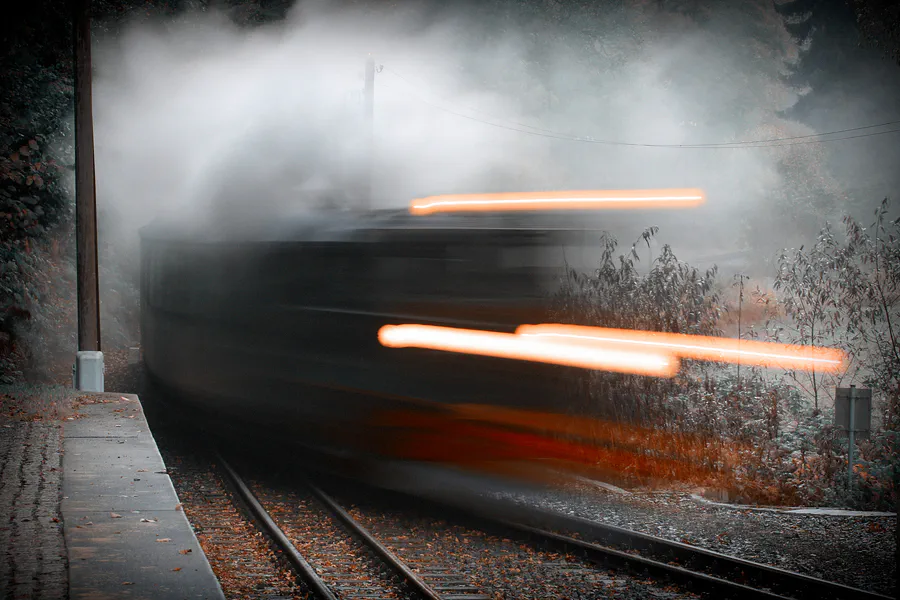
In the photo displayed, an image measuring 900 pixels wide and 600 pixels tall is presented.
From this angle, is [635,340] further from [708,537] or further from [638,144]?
[638,144]

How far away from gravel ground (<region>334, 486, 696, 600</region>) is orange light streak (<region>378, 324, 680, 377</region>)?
4.54 ft

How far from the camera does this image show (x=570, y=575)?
6465 millimetres

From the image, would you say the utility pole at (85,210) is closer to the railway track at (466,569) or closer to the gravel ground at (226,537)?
the gravel ground at (226,537)

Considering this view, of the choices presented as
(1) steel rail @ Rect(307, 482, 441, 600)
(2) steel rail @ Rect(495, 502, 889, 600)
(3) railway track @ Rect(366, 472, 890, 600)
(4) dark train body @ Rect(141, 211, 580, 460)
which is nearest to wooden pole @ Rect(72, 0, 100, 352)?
(4) dark train body @ Rect(141, 211, 580, 460)

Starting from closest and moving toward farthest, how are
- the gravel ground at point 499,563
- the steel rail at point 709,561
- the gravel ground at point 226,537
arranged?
1. the steel rail at point 709,561
2. the gravel ground at point 499,563
3. the gravel ground at point 226,537

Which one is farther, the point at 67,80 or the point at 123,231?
the point at 123,231

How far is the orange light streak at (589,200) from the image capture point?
282 inches

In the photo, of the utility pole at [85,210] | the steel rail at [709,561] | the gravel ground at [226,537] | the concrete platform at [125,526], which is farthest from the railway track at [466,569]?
the utility pole at [85,210]

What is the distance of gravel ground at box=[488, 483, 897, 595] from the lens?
263 inches

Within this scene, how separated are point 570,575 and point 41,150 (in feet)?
43.2

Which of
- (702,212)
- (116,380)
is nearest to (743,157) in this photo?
(116,380)

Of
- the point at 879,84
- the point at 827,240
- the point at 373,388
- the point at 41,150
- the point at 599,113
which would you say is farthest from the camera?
the point at 599,113

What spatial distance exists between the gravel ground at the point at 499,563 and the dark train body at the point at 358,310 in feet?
2.49

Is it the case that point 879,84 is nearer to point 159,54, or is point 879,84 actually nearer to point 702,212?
point 159,54
